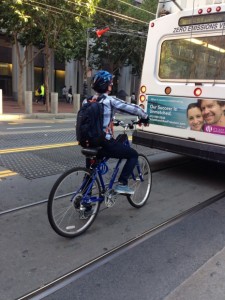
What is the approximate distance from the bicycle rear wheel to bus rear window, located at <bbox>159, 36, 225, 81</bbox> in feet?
7.08

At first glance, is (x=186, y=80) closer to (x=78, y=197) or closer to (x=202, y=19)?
(x=202, y=19)

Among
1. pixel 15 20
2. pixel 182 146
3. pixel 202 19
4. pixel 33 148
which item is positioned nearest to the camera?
pixel 202 19

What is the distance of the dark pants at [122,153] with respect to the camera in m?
4.17

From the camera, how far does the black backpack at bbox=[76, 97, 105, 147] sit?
3822 mm

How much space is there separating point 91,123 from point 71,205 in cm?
100

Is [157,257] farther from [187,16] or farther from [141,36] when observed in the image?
[141,36]

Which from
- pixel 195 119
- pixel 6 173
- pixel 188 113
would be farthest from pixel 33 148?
pixel 195 119

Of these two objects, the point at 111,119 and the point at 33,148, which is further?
the point at 33,148

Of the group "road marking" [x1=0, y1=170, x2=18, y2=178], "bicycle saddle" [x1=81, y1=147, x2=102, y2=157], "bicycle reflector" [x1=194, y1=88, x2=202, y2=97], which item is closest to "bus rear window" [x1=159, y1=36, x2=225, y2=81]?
"bicycle reflector" [x1=194, y1=88, x2=202, y2=97]

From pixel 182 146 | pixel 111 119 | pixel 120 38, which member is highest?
pixel 120 38

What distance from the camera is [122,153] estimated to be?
4.32 m

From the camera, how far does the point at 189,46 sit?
6.27m

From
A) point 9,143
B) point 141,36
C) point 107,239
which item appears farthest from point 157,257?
point 141,36

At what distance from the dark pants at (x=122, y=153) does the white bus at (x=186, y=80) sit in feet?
6.66
